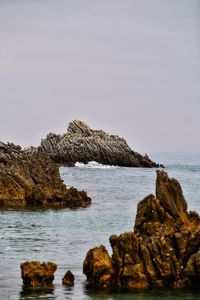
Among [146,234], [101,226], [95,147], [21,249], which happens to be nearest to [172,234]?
[146,234]

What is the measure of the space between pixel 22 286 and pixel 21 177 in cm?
3630

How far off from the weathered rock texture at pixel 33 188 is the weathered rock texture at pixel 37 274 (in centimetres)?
3314

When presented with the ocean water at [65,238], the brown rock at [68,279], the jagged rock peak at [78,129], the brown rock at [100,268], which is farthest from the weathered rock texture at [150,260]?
the jagged rock peak at [78,129]

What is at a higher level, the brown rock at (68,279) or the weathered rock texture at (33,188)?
the weathered rock texture at (33,188)

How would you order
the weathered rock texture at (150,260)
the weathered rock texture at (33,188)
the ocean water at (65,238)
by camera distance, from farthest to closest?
the weathered rock texture at (33,188) → the weathered rock texture at (150,260) → the ocean water at (65,238)

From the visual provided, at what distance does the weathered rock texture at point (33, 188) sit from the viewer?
6353cm

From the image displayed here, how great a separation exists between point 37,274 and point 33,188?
36.2m

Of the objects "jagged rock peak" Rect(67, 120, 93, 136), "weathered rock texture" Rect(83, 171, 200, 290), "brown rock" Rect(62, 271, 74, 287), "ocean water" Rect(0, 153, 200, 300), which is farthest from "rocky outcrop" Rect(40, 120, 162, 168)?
"weathered rock texture" Rect(83, 171, 200, 290)

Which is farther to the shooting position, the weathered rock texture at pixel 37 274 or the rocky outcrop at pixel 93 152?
the rocky outcrop at pixel 93 152

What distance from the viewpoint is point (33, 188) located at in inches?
2534

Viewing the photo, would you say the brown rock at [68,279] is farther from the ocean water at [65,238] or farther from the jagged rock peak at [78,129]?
the jagged rock peak at [78,129]

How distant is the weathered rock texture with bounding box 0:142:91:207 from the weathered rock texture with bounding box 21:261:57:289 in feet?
109

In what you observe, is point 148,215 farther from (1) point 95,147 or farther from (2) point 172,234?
(1) point 95,147

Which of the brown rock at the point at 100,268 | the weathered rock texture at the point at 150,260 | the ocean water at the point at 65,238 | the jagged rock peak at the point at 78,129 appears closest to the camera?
the ocean water at the point at 65,238
